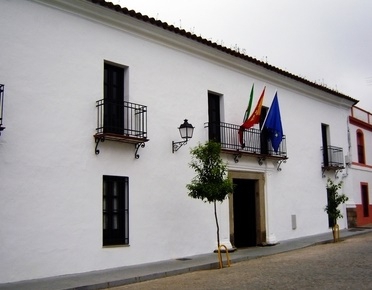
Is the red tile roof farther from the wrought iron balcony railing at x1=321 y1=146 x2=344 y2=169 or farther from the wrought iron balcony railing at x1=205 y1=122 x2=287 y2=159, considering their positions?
the wrought iron balcony railing at x1=321 y1=146 x2=344 y2=169

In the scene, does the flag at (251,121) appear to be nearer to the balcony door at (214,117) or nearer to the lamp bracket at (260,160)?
the balcony door at (214,117)

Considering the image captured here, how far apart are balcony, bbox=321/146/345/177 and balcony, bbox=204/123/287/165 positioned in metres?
3.29

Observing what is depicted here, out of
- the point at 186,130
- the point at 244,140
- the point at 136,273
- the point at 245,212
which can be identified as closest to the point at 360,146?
the point at 245,212

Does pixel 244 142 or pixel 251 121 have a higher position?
pixel 251 121

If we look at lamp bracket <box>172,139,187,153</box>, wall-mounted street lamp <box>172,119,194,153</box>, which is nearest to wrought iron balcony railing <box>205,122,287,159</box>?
lamp bracket <box>172,139,187,153</box>

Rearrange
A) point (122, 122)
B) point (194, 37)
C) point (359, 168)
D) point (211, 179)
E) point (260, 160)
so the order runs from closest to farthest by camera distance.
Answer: point (211, 179) → point (122, 122) → point (194, 37) → point (260, 160) → point (359, 168)

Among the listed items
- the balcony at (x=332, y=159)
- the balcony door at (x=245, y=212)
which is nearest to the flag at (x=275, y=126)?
the balcony door at (x=245, y=212)

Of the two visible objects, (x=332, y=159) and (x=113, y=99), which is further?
(x=332, y=159)

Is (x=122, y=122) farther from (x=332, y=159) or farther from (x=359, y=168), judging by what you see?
(x=359, y=168)

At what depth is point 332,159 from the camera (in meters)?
18.2

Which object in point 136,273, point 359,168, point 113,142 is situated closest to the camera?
point 136,273

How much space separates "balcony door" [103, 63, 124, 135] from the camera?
10.4 m

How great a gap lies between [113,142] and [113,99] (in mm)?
1067

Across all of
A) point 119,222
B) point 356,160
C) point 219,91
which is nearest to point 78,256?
point 119,222
